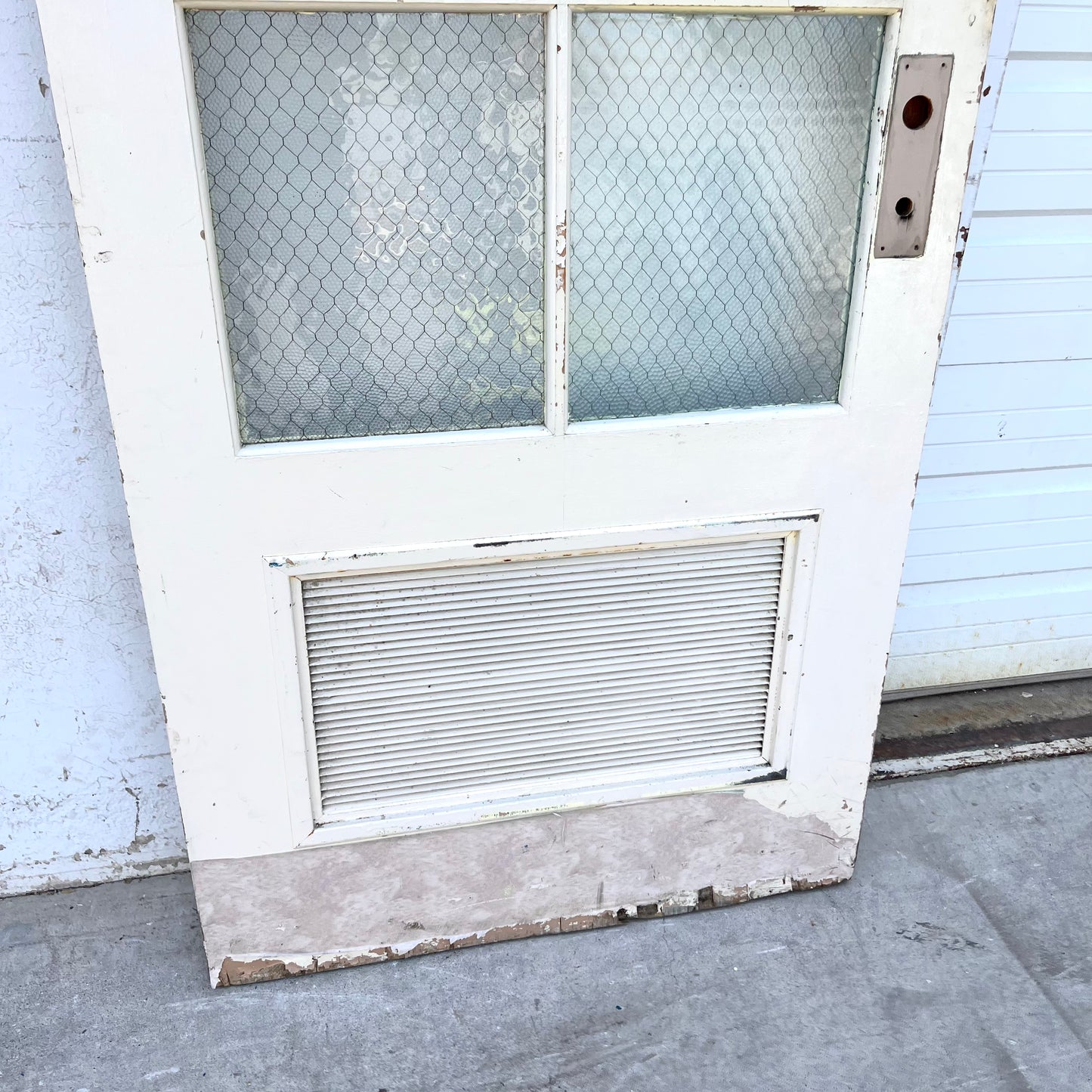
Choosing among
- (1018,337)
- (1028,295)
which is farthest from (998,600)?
(1028,295)

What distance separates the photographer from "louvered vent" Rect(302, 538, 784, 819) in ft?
5.62

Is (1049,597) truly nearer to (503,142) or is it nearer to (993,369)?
(993,369)

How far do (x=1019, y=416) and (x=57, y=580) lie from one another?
232 centimetres

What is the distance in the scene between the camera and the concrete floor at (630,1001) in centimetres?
174

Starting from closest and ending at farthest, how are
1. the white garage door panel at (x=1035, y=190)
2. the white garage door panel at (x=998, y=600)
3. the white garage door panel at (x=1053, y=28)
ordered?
the white garage door panel at (x=1053, y=28), the white garage door panel at (x=1035, y=190), the white garage door panel at (x=998, y=600)

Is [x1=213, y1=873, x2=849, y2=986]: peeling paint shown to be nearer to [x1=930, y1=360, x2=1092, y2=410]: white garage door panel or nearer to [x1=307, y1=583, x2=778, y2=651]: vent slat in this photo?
[x1=307, y1=583, x2=778, y2=651]: vent slat

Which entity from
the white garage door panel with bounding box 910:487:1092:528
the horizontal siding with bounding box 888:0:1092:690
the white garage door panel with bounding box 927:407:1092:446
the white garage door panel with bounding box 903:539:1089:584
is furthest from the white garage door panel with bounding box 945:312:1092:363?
the white garage door panel with bounding box 903:539:1089:584

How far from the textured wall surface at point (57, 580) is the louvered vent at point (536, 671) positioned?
50 centimetres

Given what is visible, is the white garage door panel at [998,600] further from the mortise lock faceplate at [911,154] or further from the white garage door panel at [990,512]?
the mortise lock faceplate at [911,154]

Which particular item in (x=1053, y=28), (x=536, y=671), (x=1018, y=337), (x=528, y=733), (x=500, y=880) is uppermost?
(x=1053, y=28)

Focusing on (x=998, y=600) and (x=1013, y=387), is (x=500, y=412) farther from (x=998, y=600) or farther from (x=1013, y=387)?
(x=998, y=600)

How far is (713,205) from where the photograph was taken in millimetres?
1610

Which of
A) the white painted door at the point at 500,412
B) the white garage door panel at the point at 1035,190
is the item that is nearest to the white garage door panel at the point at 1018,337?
the white garage door panel at the point at 1035,190

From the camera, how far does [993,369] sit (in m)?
2.36
